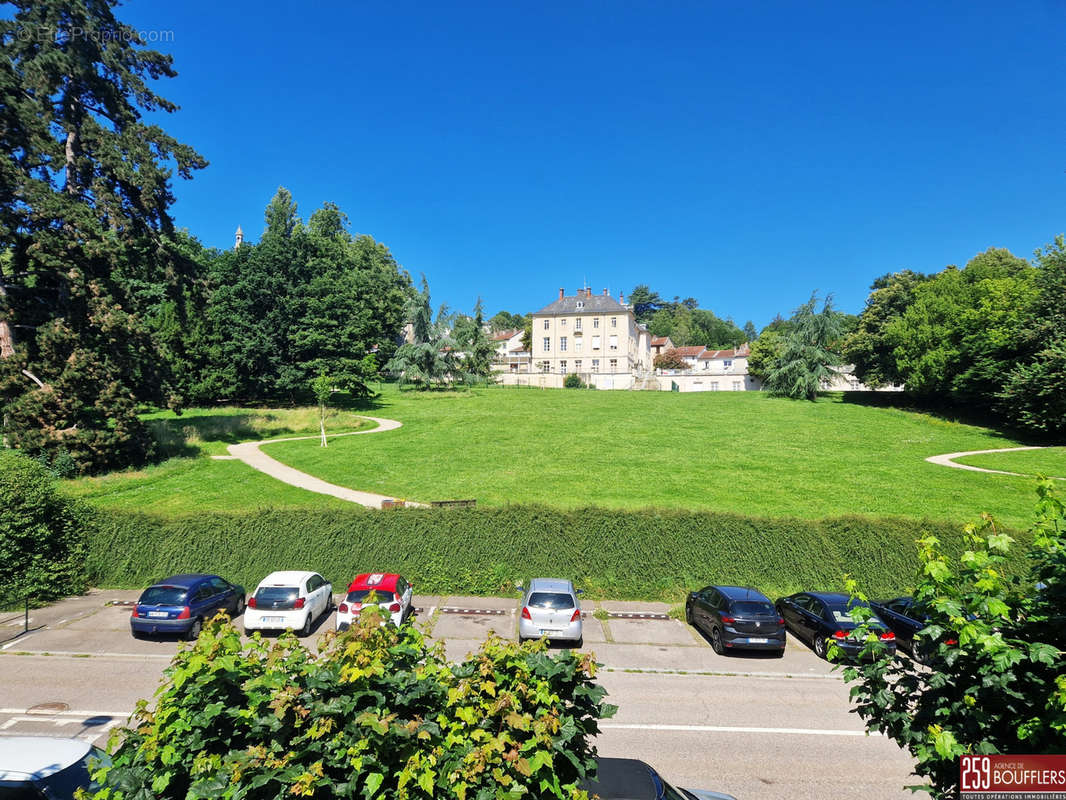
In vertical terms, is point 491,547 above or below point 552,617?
above

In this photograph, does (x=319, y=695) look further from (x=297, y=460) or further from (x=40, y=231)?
(x=40, y=231)

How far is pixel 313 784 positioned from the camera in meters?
3.87

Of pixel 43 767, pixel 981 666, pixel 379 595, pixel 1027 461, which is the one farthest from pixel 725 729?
pixel 1027 461

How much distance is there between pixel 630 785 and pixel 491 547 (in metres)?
11.9

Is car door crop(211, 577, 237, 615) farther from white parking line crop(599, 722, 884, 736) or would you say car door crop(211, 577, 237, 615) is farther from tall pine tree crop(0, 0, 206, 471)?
tall pine tree crop(0, 0, 206, 471)

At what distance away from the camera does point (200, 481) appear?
28625mm

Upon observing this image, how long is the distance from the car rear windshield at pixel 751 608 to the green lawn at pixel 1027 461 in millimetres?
26842

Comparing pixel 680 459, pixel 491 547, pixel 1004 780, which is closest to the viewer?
pixel 1004 780

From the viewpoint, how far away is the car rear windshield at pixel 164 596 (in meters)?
14.2

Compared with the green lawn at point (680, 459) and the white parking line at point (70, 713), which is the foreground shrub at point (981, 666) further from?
the green lawn at point (680, 459)

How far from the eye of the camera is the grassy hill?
83.8 ft

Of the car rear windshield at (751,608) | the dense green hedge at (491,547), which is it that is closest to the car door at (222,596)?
the dense green hedge at (491,547)

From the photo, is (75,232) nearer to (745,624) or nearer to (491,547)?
(491,547)

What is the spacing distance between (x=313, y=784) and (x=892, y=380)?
64.0 metres
